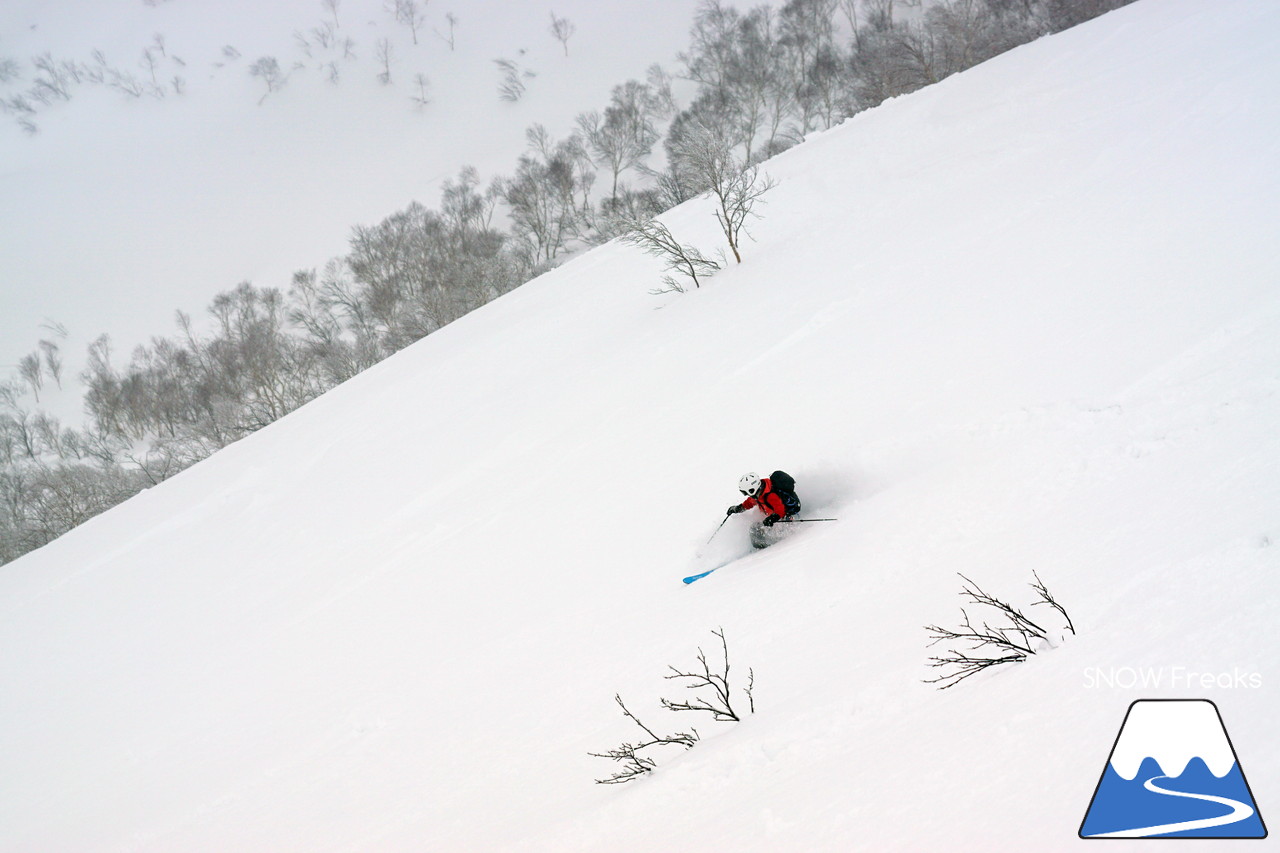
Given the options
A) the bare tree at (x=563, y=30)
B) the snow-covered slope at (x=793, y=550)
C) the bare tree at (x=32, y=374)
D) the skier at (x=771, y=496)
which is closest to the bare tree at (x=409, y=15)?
the bare tree at (x=563, y=30)

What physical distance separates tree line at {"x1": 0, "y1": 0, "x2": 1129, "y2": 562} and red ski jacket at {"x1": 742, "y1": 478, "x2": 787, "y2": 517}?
88.0ft

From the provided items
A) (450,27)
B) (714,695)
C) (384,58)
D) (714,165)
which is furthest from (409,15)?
(714,695)

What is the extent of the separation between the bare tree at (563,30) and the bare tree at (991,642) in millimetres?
70845

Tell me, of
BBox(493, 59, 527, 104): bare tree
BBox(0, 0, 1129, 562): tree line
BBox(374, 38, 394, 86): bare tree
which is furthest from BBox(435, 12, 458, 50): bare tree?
BBox(0, 0, 1129, 562): tree line

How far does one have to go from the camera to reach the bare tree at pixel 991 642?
3.02 meters

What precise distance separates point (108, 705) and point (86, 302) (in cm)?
5937

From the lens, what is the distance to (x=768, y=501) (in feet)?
22.1

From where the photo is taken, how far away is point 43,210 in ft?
197

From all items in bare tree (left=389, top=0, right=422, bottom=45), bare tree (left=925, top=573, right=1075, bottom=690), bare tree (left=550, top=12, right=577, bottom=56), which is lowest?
bare tree (left=925, top=573, right=1075, bottom=690)

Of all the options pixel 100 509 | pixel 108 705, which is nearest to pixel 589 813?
pixel 108 705

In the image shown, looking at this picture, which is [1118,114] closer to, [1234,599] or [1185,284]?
[1185,284]

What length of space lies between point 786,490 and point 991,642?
365 cm

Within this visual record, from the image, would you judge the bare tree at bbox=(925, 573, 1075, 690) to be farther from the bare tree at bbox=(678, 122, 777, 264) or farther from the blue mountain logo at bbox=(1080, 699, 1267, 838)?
the bare tree at bbox=(678, 122, 777, 264)

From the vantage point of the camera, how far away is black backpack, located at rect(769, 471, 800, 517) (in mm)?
6746
